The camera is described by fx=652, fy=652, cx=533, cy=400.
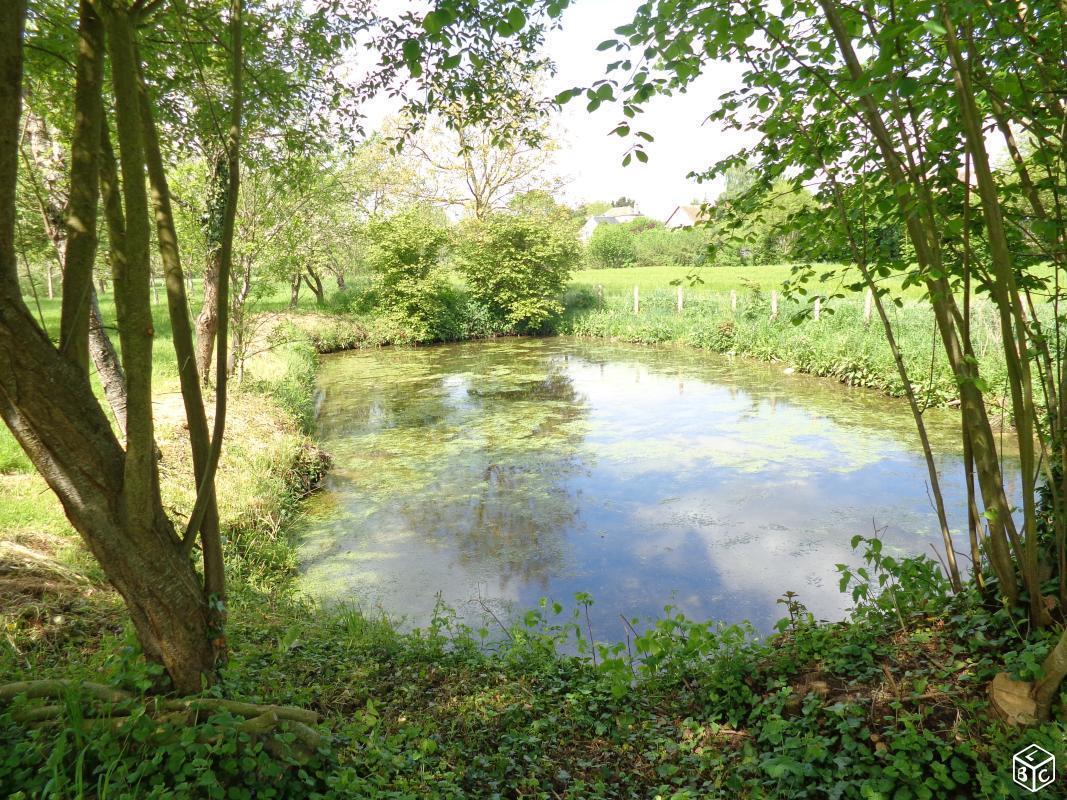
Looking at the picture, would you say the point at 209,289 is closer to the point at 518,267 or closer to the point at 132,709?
the point at 132,709

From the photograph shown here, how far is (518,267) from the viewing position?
21812 mm

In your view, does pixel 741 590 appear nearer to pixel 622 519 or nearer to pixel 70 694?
pixel 622 519

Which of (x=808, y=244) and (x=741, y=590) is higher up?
A: (x=808, y=244)

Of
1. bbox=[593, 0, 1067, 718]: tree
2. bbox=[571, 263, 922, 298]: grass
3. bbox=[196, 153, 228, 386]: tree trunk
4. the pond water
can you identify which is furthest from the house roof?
bbox=[593, 0, 1067, 718]: tree

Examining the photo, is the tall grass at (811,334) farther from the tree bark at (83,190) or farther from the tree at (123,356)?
the tree bark at (83,190)

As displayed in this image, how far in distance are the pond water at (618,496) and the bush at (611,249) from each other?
3283cm

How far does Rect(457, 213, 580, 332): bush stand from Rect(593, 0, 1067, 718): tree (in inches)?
746

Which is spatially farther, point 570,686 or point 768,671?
point 570,686

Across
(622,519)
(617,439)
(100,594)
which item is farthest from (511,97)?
(617,439)

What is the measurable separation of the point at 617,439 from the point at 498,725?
22.4 ft

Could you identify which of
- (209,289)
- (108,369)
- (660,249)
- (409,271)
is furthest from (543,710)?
(660,249)

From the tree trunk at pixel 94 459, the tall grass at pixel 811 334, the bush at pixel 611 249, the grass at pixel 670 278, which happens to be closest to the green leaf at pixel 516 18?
the tree trunk at pixel 94 459

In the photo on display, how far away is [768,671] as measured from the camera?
2.98 m

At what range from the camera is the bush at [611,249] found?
4456 centimetres
